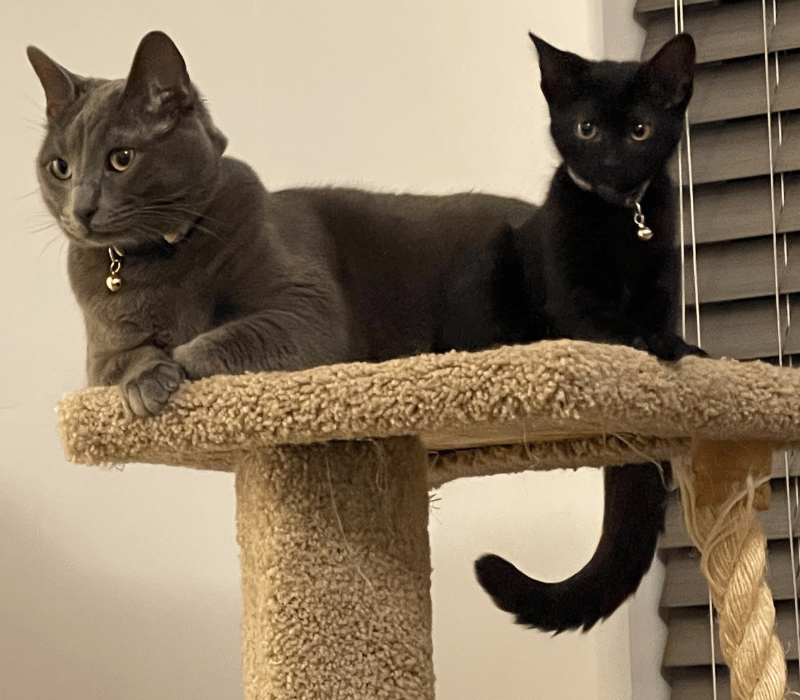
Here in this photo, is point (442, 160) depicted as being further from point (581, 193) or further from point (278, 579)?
point (278, 579)

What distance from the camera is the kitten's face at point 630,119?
37.2 inches

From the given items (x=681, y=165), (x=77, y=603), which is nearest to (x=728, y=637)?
(x=681, y=165)

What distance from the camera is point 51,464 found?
164 cm

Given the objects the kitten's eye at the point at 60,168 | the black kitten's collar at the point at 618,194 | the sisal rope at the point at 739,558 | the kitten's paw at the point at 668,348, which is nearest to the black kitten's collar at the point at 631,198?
the black kitten's collar at the point at 618,194

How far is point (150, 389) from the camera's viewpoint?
86cm

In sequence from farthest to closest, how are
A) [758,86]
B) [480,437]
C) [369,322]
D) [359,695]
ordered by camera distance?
[758,86] < [369,322] < [480,437] < [359,695]

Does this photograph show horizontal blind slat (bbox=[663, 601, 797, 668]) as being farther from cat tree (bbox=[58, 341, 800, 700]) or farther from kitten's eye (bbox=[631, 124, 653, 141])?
kitten's eye (bbox=[631, 124, 653, 141])

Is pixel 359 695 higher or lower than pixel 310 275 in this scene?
lower

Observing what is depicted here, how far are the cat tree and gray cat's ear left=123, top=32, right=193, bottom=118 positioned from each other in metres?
0.29

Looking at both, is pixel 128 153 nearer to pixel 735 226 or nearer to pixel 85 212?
pixel 85 212

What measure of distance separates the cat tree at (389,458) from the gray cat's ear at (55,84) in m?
0.31

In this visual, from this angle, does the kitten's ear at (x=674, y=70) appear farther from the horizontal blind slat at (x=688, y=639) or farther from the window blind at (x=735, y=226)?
the horizontal blind slat at (x=688, y=639)

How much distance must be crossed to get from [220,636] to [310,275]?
32.4 inches

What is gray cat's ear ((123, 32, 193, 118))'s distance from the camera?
3.18ft
